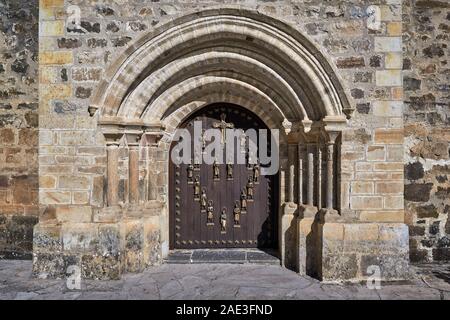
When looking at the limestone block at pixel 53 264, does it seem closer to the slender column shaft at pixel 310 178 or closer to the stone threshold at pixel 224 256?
the stone threshold at pixel 224 256

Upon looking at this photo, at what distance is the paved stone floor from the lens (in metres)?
3.95

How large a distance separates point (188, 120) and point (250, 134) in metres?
0.83

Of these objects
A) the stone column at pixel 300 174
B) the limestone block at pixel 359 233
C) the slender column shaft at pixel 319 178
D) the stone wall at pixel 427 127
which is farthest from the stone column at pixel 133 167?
the stone wall at pixel 427 127

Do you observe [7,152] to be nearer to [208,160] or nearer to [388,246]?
[208,160]

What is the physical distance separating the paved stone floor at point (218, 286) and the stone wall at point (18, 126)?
2.75 feet

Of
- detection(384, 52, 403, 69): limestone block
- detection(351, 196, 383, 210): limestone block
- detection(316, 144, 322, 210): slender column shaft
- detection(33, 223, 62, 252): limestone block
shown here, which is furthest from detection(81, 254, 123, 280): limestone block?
detection(384, 52, 403, 69): limestone block

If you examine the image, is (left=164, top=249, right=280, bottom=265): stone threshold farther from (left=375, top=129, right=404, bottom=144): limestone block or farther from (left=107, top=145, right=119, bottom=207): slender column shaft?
(left=375, top=129, right=404, bottom=144): limestone block

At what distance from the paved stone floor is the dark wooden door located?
0.61 m

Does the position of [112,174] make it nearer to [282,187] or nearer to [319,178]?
[282,187]

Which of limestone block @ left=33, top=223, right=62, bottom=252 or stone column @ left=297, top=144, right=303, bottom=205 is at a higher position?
stone column @ left=297, top=144, right=303, bottom=205

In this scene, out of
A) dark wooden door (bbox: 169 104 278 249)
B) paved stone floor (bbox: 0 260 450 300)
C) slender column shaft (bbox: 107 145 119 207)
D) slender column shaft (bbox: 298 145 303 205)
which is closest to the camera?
paved stone floor (bbox: 0 260 450 300)

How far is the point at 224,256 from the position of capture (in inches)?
200

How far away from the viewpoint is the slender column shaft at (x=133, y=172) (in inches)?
184
